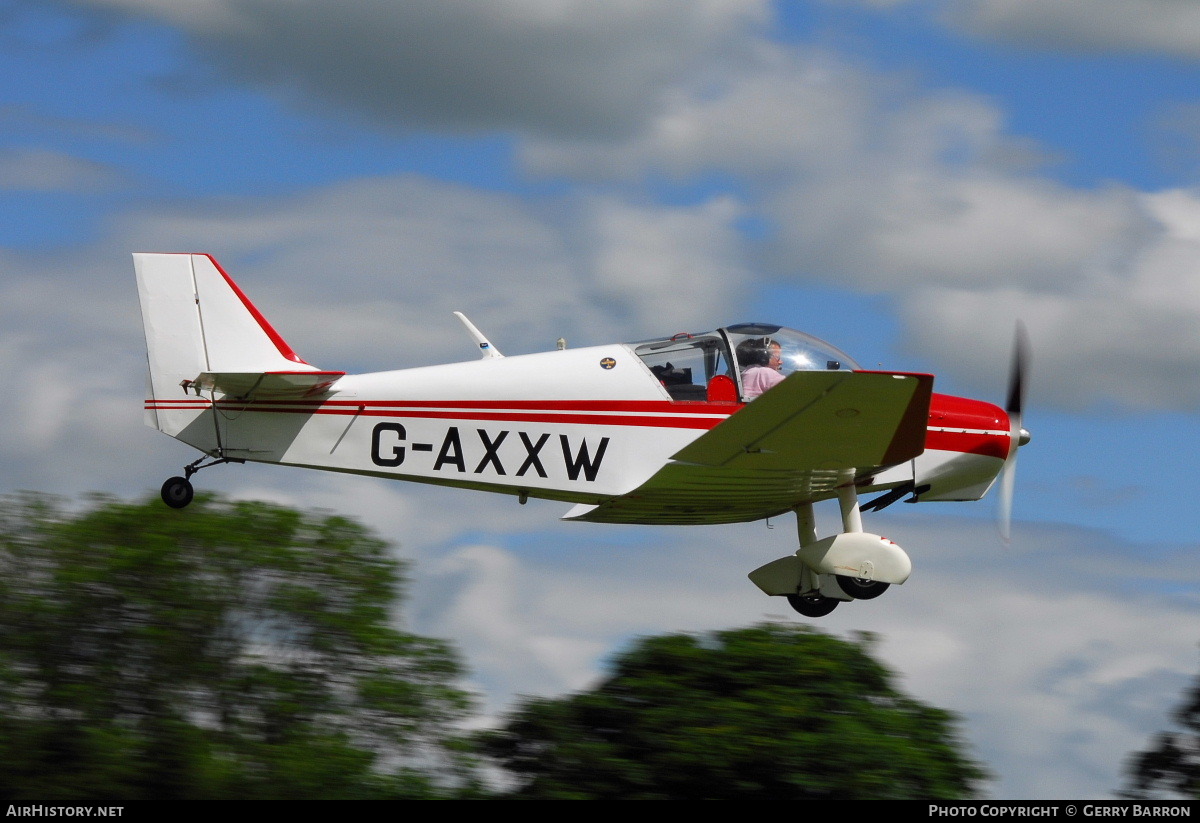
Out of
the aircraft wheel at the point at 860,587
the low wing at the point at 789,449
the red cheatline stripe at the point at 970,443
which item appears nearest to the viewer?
the low wing at the point at 789,449

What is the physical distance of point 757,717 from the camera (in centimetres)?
1195

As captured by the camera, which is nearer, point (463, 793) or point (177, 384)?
point (463, 793)

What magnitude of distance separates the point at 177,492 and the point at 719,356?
514 centimetres

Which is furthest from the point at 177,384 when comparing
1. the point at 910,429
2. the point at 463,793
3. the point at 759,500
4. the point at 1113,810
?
the point at 1113,810

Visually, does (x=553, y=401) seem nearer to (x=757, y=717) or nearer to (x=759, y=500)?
(x=759, y=500)

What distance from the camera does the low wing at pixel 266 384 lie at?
11867 millimetres

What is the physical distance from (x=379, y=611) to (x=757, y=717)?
3.60 metres

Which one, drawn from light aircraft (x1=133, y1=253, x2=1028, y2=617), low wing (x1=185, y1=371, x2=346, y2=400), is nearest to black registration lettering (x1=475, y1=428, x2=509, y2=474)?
light aircraft (x1=133, y1=253, x2=1028, y2=617)

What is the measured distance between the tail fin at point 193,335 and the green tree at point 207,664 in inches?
41.9

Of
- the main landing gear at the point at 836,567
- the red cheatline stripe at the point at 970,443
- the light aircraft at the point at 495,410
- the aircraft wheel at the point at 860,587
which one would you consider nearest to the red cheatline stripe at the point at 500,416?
the light aircraft at the point at 495,410

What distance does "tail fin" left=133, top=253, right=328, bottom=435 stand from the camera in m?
12.0

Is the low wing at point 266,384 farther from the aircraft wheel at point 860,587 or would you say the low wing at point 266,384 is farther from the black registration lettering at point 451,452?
the aircraft wheel at point 860,587

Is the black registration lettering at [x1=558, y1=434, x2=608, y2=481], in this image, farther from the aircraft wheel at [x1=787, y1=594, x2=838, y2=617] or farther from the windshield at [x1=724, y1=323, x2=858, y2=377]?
the aircraft wheel at [x1=787, y1=594, x2=838, y2=617]

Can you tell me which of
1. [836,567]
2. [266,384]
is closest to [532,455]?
[266,384]
